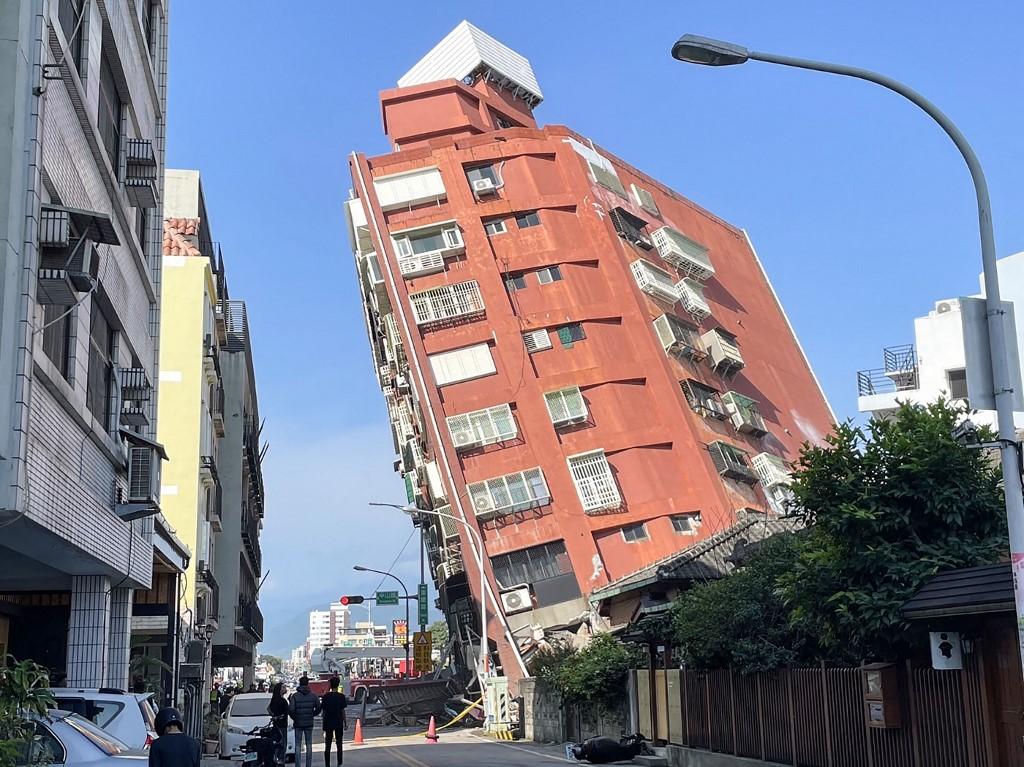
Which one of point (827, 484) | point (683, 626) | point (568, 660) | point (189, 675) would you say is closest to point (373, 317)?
point (189, 675)

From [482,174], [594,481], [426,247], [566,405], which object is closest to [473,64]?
[482,174]

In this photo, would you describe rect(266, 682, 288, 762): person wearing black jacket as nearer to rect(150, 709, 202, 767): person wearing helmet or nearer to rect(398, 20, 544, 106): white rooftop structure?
rect(150, 709, 202, 767): person wearing helmet

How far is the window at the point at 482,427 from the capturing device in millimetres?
47000

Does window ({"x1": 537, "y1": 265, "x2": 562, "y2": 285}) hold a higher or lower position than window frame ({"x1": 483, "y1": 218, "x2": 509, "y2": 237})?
lower

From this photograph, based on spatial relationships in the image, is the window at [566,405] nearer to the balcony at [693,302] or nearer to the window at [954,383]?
the balcony at [693,302]

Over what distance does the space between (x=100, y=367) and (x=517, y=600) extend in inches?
1158

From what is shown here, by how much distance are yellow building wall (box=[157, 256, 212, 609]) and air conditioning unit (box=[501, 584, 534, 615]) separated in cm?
1200

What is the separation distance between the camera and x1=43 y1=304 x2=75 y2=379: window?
14055 mm

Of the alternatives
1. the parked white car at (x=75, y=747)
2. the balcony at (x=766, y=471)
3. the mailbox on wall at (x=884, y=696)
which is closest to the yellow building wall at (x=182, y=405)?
the balcony at (x=766, y=471)

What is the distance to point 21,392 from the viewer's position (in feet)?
37.7

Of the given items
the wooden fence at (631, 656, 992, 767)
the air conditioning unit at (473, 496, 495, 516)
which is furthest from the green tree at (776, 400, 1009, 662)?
the air conditioning unit at (473, 496, 495, 516)

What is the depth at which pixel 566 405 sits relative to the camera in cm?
4747

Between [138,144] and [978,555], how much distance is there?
1492 cm

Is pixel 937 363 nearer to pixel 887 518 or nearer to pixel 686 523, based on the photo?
pixel 686 523
